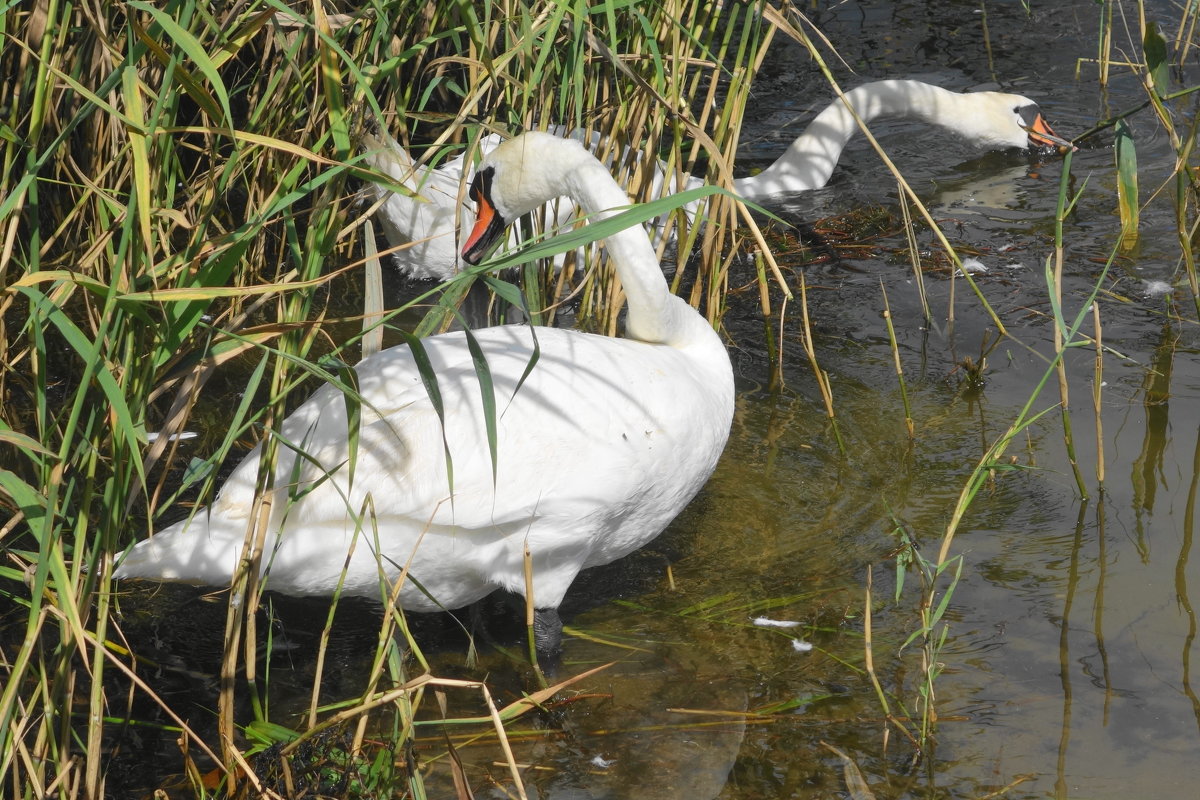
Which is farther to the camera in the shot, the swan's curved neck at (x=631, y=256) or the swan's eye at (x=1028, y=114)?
the swan's eye at (x=1028, y=114)

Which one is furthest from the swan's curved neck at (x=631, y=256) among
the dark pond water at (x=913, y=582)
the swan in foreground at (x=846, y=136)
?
the swan in foreground at (x=846, y=136)

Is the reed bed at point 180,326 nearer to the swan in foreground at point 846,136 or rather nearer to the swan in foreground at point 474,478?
the swan in foreground at point 474,478

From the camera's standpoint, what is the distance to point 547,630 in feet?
10.8

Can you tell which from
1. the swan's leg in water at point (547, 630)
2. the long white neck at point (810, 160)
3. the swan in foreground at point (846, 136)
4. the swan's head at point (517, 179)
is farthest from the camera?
the long white neck at point (810, 160)

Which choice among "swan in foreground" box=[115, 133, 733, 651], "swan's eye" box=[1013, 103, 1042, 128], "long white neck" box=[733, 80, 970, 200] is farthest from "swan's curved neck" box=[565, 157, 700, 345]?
"swan's eye" box=[1013, 103, 1042, 128]

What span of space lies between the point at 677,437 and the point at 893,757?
0.91 m

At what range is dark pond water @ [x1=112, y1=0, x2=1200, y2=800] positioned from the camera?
2846 millimetres

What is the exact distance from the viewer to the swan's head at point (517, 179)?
135 inches

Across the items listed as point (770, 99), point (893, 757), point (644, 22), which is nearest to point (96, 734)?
point (893, 757)

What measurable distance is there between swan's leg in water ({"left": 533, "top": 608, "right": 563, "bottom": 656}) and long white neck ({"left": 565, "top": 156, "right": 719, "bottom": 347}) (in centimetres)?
82

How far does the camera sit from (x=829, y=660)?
10.5ft

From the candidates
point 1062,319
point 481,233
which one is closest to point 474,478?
point 481,233

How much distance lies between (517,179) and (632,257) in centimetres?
53

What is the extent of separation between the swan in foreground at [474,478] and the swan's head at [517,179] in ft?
1.65
